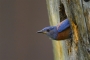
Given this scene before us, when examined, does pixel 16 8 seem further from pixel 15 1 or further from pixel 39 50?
pixel 39 50

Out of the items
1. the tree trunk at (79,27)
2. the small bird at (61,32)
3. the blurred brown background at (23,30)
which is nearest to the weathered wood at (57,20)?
the tree trunk at (79,27)

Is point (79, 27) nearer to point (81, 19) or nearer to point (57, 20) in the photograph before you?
point (81, 19)

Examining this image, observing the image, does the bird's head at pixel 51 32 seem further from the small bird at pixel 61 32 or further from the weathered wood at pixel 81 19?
the weathered wood at pixel 81 19


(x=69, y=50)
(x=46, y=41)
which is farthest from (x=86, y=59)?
(x=46, y=41)

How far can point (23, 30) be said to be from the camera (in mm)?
4316

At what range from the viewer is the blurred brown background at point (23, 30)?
427 cm

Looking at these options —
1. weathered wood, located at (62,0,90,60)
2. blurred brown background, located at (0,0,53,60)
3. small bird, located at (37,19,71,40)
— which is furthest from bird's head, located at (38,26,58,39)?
blurred brown background, located at (0,0,53,60)

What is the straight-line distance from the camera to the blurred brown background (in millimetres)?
4266

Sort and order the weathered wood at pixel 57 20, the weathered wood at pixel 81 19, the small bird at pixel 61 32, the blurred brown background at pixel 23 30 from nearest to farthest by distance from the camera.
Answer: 1. the weathered wood at pixel 81 19
2. the small bird at pixel 61 32
3. the weathered wood at pixel 57 20
4. the blurred brown background at pixel 23 30

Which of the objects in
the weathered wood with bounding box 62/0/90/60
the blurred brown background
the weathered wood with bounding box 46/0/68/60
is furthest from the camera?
the blurred brown background

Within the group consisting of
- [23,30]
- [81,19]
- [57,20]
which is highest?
[81,19]

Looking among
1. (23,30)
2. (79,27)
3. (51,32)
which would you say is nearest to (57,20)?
(51,32)

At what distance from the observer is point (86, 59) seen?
A: 1.71m

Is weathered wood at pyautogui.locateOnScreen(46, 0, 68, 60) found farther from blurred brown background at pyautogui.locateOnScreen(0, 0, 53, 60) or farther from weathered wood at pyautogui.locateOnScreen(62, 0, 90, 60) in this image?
blurred brown background at pyautogui.locateOnScreen(0, 0, 53, 60)
